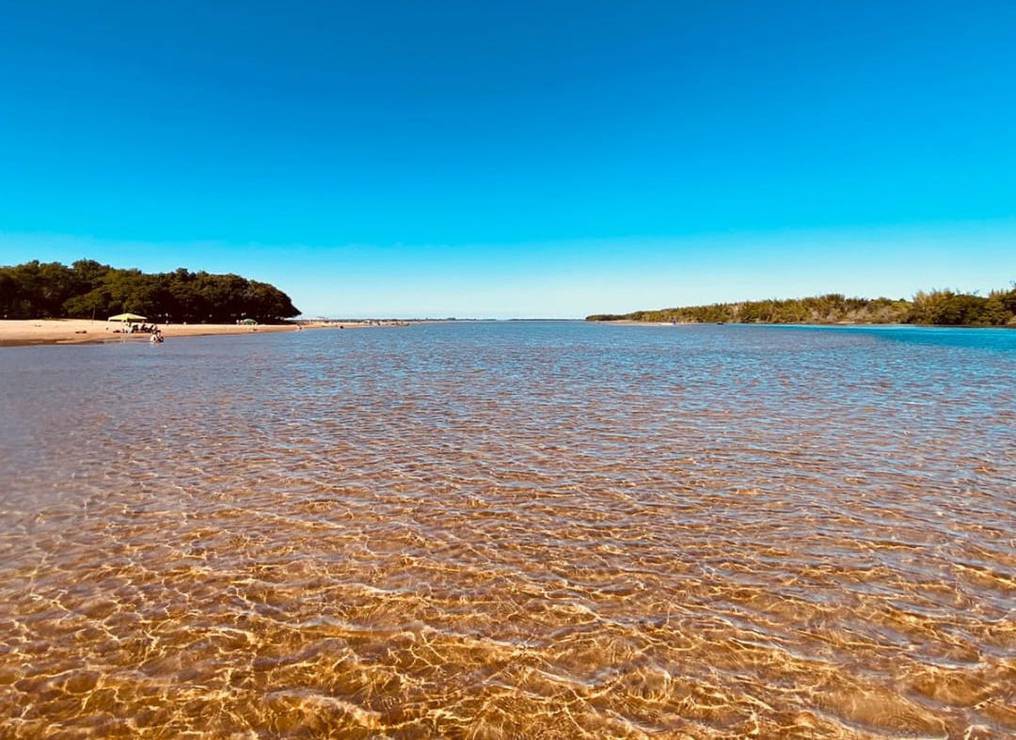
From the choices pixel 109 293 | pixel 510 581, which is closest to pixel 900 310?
pixel 510 581

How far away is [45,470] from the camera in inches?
426

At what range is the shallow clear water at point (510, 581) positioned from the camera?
4.38 metres

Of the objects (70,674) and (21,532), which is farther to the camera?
(21,532)

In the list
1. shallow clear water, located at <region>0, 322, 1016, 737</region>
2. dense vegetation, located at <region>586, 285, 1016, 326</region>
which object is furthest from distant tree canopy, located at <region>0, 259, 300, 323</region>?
dense vegetation, located at <region>586, 285, 1016, 326</region>

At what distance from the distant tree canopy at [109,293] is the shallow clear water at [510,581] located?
11445 cm

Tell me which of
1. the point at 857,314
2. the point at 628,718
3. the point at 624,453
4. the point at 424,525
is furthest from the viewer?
the point at 857,314

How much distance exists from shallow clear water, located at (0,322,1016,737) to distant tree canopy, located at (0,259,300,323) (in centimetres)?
11445

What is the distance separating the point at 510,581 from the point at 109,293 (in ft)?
435

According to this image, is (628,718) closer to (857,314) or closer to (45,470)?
(45,470)

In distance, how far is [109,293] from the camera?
108 metres

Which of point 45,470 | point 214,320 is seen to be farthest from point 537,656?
point 214,320

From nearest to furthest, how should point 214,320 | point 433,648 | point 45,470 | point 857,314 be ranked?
point 433,648 → point 45,470 → point 214,320 → point 857,314

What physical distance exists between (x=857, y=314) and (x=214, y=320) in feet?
613

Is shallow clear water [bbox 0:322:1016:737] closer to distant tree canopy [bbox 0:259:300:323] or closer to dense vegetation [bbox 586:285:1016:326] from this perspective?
distant tree canopy [bbox 0:259:300:323]
